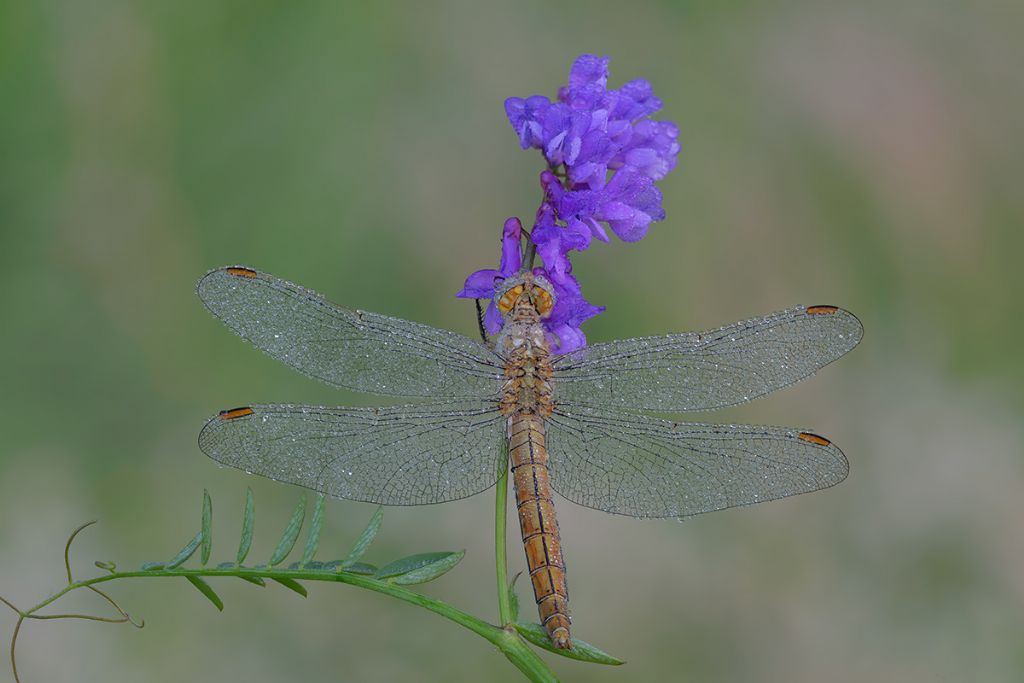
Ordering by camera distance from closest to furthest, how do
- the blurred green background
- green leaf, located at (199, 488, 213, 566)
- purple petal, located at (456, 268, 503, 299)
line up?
green leaf, located at (199, 488, 213, 566) → purple petal, located at (456, 268, 503, 299) → the blurred green background

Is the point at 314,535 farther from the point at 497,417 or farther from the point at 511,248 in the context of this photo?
the point at 511,248

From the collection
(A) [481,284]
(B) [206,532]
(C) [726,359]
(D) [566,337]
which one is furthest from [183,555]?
(C) [726,359]

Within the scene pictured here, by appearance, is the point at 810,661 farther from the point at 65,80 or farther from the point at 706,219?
the point at 65,80

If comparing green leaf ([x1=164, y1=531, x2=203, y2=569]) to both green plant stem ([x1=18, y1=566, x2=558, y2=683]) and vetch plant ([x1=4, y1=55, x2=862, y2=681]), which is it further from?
vetch plant ([x1=4, y1=55, x2=862, y2=681])

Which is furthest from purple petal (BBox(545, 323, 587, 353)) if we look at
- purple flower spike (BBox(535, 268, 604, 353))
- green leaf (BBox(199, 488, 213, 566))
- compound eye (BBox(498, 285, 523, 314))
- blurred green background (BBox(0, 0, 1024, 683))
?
blurred green background (BBox(0, 0, 1024, 683))

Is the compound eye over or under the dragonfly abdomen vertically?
over

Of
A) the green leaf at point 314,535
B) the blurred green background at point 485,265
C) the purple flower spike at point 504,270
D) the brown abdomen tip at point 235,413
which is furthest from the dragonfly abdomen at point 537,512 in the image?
the blurred green background at point 485,265

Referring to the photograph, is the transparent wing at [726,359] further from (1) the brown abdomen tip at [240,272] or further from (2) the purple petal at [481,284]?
(1) the brown abdomen tip at [240,272]
